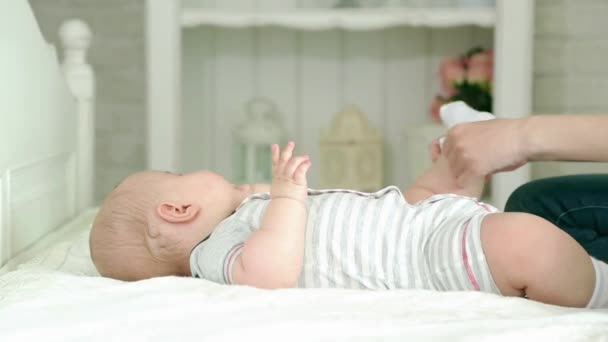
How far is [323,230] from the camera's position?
4.21 ft

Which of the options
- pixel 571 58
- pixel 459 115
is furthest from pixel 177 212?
pixel 571 58

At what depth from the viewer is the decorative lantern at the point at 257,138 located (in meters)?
2.88

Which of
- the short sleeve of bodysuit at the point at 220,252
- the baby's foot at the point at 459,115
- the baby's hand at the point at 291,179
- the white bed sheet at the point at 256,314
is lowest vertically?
the white bed sheet at the point at 256,314

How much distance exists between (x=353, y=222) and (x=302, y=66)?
69.3 inches

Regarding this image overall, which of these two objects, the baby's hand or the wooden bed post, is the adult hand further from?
the wooden bed post

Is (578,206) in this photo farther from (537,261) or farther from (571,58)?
(571,58)

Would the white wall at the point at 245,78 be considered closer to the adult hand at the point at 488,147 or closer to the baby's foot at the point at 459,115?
the baby's foot at the point at 459,115

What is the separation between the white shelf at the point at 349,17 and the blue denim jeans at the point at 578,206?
44.1 inches

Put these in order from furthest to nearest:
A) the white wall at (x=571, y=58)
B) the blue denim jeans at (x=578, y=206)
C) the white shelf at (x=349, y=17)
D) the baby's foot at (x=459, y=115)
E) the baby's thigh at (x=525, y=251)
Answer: the white wall at (x=571, y=58)
the white shelf at (x=349, y=17)
the baby's foot at (x=459, y=115)
the blue denim jeans at (x=578, y=206)
the baby's thigh at (x=525, y=251)

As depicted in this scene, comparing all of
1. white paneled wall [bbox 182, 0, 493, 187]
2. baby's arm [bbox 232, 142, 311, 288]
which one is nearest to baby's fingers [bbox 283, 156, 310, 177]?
baby's arm [bbox 232, 142, 311, 288]

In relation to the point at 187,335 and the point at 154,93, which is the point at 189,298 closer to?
the point at 187,335

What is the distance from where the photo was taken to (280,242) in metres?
1.19

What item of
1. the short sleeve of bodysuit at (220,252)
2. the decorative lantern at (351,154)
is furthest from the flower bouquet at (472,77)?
the short sleeve of bodysuit at (220,252)

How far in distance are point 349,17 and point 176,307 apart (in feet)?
5.51
